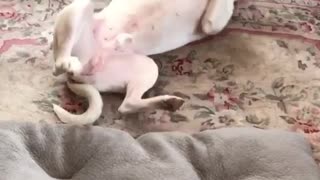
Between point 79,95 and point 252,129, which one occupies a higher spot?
point 252,129

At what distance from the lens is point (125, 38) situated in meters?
1.55

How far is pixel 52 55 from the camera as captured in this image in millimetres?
1619

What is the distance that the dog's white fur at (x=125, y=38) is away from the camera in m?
1.46

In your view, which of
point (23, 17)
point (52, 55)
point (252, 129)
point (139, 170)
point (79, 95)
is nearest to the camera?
point (139, 170)

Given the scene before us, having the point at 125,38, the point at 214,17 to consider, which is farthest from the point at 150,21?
the point at 214,17

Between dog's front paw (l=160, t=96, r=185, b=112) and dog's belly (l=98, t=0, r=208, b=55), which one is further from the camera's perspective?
dog's belly (l=98, t=0, r=208, b=55)

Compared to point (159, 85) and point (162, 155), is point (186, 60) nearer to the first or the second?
point (159, 85)

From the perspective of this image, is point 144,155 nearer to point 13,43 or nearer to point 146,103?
point 146,103

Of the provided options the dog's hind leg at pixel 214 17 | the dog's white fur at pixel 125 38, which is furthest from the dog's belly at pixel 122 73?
the dog's hind leg at pixel 214 17

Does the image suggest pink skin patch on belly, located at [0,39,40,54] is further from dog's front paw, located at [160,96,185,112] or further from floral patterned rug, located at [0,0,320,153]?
dog's front paw, located at [160,96,185,112]

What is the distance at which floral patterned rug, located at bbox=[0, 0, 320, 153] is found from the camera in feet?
→ 4.82

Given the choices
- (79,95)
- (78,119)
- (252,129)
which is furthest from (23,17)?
(252,129)

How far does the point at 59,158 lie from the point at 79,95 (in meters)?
0.33

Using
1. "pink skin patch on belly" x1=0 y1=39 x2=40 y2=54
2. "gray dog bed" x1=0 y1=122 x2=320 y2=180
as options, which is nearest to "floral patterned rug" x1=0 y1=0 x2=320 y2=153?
"pink skin patch on belly" x1=0 y1=39 x2=40 y2=54
